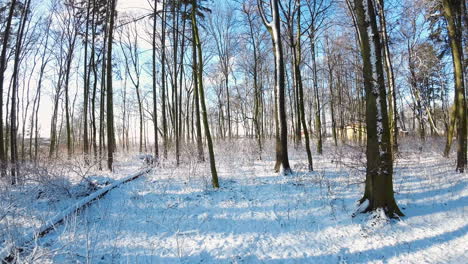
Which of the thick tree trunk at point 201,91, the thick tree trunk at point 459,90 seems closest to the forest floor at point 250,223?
the thick tree trunk at point 459,90

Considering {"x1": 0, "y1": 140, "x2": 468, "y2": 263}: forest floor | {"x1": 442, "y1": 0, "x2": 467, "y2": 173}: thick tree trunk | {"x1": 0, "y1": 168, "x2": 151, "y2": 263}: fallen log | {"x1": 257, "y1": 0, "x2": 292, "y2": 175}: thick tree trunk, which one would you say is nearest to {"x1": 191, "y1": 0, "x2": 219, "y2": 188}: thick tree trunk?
{"x1": 0, "y1": 140, "x2": 468, "y2": 263}: forest floor

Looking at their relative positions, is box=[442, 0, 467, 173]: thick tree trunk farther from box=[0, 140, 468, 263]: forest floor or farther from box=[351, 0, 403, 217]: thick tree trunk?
box=[351, 0, 403, 217]: thick tree trunk

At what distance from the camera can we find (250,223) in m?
4.52

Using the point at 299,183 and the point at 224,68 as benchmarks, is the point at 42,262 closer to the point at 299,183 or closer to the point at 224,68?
the point at 299,183

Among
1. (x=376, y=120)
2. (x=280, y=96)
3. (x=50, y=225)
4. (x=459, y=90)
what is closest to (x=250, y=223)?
(x=376, y=120)

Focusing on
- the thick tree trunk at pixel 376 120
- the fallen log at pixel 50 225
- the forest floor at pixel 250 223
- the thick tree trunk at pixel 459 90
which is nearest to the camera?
the fallen log at pixel 50 225

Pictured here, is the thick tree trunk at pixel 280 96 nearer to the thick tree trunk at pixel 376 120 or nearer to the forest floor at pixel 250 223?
the forest floor at pixel 250 223

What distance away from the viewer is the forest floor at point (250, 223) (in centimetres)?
347

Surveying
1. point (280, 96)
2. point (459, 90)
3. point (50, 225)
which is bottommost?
point (50, 225)

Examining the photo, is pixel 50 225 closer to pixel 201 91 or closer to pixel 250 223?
pixel 250 223

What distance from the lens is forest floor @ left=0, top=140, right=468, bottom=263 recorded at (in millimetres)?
3467

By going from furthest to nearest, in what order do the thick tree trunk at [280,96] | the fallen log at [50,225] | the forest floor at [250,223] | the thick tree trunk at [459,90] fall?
the thick tree trunk at [280,96] → the thick tree trunk at [459,90] → the forest floor at [250,223] → the fallen log at [50,225]

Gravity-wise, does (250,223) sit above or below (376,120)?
below

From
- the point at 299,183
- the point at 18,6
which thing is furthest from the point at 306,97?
the point at 18,6
